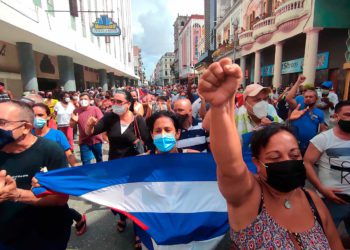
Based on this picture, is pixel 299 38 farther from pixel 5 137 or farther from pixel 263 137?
pixel 5 137

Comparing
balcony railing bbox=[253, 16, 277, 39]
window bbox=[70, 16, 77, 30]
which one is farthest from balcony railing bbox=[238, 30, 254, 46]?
window bbox=[70, 16, 77, 30]

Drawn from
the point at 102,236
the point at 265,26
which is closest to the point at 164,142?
the point at 102,236

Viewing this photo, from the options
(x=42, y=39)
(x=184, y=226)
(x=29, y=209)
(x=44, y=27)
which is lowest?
(x=184, y=226)

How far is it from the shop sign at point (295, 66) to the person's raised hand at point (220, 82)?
1396 cm

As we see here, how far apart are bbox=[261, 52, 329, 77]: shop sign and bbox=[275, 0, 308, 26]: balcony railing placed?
2.59 metres

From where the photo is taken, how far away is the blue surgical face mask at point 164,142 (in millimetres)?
2143

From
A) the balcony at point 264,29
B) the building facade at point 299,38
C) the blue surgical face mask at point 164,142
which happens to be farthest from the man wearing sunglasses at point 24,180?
the balcony at point 264,29

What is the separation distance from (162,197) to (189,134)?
133 cm

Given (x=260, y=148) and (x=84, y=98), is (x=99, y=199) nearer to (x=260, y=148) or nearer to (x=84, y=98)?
(x=260, y=148)

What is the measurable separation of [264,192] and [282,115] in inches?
223

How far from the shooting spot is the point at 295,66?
15.0 m

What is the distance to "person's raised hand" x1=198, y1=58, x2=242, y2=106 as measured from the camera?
96cm

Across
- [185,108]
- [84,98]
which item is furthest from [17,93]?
[185,108]

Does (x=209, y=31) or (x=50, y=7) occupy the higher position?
(x=209, y=31)
